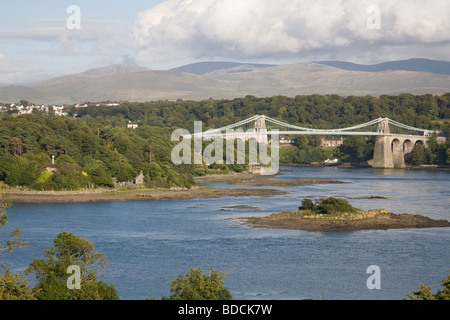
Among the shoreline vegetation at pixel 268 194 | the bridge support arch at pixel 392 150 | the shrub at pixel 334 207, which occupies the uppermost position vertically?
the bridge support arch at pixel 392 150

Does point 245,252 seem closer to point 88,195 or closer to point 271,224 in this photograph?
point 271,224

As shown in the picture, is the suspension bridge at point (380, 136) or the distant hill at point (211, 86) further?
the distant hill at point (211, 86)

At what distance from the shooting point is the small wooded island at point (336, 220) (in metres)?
20.9

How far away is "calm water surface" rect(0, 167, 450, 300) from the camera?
13.8m

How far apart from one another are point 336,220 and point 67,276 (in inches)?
486

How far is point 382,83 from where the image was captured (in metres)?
137

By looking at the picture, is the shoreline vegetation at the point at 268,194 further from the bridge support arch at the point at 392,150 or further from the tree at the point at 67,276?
the bridge support arch at the point at 392,150

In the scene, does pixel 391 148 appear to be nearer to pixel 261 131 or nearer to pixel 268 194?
pixel 261 131

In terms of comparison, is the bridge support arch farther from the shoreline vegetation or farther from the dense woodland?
the shoreline vegetation

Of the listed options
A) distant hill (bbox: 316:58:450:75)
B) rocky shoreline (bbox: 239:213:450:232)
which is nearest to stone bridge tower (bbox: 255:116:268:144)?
rocky shoreline (bbox: 239:213:450:232)

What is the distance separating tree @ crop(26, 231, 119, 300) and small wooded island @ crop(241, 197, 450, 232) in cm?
1033

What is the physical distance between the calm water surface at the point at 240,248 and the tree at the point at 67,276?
1.79m

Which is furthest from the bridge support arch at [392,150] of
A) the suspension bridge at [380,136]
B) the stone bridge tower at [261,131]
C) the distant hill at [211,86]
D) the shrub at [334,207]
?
the distant hill at [211,86]
